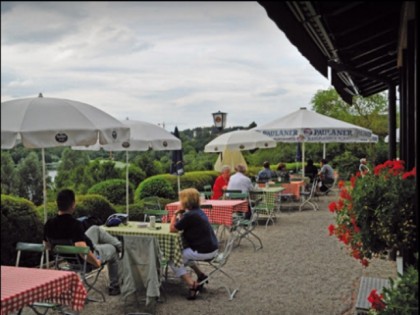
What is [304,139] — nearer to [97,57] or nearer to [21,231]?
[21,231]

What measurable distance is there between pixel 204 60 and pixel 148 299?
2.77 meters

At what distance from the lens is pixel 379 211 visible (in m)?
3.24

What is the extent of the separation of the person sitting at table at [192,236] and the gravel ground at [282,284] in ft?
0.90

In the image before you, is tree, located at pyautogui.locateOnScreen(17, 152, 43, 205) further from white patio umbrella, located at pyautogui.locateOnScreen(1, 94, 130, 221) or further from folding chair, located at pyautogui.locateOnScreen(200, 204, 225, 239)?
white patio umbrella, located at pyautogui.locateOnScreen(1, 94, 130, 221)

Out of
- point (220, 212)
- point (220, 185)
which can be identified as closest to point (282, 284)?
point (220, 212)

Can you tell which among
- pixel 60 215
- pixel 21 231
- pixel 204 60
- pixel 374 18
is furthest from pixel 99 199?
pixel 374 18

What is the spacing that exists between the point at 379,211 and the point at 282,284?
10.6 ft

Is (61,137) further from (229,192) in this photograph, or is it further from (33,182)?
(229,192)

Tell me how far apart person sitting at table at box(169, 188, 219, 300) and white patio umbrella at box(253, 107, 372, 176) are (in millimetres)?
7553

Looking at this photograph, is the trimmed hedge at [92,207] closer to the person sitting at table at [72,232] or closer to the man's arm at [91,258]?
the person sitting at table at [72,232]

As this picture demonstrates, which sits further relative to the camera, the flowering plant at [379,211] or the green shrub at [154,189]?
the green shrub at [154,189]

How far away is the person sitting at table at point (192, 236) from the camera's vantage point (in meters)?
5.67

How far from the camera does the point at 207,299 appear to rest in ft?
18.6

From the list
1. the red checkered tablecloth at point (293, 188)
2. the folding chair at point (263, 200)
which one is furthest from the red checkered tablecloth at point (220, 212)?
the red checkered tablecloth at point (293, 188)
